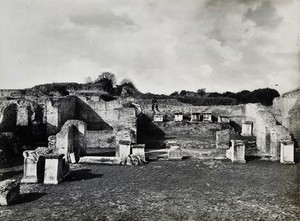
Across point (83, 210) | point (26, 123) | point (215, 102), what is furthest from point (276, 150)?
point (215, 102)

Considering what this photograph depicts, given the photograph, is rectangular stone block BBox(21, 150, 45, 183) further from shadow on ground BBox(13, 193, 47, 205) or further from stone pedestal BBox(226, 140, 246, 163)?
stone pedestal BBox(226, 140, 246, 163)

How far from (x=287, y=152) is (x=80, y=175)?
Answer: 27.9 ft

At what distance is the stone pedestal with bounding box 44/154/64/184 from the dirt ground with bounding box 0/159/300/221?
0.97 feet

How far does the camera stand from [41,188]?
9.02 metres

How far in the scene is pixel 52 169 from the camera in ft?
31.5

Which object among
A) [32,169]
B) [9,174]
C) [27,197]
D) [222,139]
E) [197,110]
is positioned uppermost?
[197,110]

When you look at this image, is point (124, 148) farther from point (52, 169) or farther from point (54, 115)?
point (54, 115)

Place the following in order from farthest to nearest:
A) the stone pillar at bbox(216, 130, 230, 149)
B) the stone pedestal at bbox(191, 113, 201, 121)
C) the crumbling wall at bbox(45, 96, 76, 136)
Answer: the stone pedestal at bbox(191, 113, 201, 121) < the crumbling wall at bbox(45, 96, 76, 136) < the stone pillar at bbox(216, 130, 230, 149)

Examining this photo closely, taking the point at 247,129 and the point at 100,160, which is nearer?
the point at 100,160

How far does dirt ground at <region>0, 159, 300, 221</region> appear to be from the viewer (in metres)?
6.93

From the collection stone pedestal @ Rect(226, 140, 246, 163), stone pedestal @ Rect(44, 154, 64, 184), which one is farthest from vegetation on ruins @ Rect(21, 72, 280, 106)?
stone pedestal @ Rect(44, 154, 64, 184)

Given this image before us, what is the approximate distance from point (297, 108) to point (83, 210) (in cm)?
1513

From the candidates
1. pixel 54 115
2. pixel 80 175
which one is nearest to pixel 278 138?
pixel 80 175

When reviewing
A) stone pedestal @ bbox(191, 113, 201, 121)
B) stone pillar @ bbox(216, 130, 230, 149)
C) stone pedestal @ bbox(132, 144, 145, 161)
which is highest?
stone pedestal @ bbox(191, 113, 201, 121)
